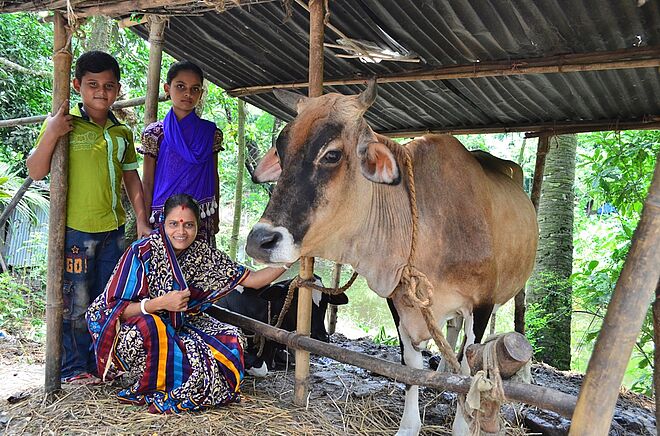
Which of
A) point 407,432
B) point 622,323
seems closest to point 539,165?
point 407,432

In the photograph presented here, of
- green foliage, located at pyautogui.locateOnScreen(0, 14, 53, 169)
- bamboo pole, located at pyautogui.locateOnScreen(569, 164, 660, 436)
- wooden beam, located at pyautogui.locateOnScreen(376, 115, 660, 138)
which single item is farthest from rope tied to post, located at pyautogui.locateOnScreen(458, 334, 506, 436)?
green foliage, located at pyautogui.locateOnScreen(0, 14, 53, 169)

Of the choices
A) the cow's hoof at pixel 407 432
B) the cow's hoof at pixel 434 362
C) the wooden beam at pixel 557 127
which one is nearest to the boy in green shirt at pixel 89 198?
the cow's hoof at pixel 407 432

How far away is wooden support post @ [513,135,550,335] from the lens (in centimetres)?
561

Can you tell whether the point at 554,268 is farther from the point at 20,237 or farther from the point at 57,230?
the point at 20,237

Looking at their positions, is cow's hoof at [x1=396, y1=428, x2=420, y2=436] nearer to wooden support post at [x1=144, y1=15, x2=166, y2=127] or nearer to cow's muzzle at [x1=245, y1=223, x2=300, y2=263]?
cow's muzzle at [x1=245, y1=223, x2=300, y2=263]

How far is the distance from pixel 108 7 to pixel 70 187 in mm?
1170

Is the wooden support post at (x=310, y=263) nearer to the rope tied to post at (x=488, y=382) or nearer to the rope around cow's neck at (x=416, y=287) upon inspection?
the rope around cow's neck at (x=416, y=287)

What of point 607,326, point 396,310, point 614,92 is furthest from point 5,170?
point 607,326

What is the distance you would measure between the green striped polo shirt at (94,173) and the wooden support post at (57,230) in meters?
0.10

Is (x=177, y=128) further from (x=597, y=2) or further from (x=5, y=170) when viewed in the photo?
(x=5, y=170)

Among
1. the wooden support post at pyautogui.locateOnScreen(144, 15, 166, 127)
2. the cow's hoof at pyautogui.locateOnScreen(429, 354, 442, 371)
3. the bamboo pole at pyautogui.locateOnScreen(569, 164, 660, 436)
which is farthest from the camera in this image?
the cow's hoof at pyautogui.locateOnScreen(429, 354, 442, 371)

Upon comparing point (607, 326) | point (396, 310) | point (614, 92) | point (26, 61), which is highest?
point (26, 61)

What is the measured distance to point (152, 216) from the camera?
4.05 meters

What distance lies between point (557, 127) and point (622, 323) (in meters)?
3.95
